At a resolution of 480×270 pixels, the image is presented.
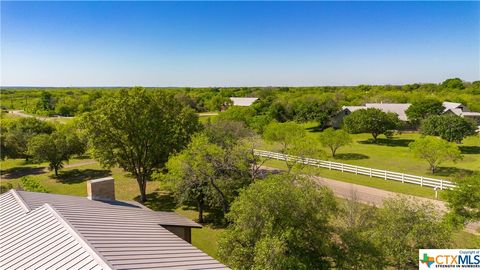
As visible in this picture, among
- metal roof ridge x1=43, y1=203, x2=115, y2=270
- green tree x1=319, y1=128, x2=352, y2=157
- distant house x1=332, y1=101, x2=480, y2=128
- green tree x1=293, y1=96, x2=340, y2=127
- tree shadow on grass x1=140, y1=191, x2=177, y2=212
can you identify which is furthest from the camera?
green tree x1=293, y1=96, x2=340, y2=127

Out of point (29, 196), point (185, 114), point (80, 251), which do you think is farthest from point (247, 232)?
point (185, 114)

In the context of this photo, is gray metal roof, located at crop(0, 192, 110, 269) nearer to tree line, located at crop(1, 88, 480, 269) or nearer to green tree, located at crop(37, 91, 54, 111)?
tree line, located at crop(1, 88, 480, 269)

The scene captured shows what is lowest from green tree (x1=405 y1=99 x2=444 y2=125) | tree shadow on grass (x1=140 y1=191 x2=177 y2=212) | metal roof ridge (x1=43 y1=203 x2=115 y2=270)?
tree shadow on grass (x1=140 y1=191 x2=177 y2=212)

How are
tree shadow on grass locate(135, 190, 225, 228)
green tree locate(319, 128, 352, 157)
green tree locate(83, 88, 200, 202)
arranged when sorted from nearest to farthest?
tree shadow on grass locate(135, 190, 225, 228), green tree locate(83, 88, 200, 202), green tree locate(319, 128, 352, 157)

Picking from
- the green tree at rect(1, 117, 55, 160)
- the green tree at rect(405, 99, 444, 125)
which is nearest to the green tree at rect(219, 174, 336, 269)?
the green tree at rect(1, 117, 55, 160)

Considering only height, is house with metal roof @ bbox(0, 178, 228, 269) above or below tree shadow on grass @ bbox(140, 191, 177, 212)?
above

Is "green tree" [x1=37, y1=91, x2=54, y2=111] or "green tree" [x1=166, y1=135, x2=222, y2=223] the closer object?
"green tree" [x1=166, y1=135, x2=222, y2=223]

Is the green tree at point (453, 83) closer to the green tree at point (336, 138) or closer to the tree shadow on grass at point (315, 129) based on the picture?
the tree shadow on grass at point (315, 129)

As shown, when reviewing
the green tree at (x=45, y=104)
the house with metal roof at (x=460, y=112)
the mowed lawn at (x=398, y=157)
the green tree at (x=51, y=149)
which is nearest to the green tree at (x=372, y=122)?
the mowed lawn at (x=398, y=157)

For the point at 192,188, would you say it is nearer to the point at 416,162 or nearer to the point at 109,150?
the point at 109,150
